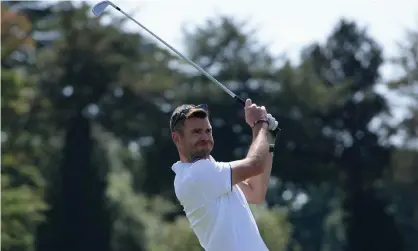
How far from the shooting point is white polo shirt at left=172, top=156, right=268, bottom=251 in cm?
551

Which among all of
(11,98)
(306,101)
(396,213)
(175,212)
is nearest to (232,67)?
(306,101)

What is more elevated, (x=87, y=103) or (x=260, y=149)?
(x=87, y=103)

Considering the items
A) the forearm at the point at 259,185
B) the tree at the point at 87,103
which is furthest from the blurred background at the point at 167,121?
the forearm at the point at 259,185

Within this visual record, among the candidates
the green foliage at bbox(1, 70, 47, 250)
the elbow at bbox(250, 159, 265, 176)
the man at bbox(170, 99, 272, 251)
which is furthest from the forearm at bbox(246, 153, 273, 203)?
the green foliage at bbox(1, 70, 47, 250)

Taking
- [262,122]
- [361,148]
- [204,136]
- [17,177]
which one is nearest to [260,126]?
[262,122]

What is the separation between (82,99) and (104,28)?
272 centimetres

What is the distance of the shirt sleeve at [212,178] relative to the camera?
558cm

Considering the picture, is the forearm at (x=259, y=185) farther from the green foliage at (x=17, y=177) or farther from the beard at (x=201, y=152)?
the green foliage at (x=17, y=177)

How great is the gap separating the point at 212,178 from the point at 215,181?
0.9 inches

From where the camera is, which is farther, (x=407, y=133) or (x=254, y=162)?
(x=407, y=133)

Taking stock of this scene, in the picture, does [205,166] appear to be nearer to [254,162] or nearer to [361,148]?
[254,162]

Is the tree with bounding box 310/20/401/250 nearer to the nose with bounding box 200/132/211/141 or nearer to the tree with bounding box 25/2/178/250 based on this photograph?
the tree with bounding box 25/2/178/250

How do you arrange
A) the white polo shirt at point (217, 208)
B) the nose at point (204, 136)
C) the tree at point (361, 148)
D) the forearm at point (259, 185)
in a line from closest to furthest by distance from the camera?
the white polo shirt at point (217, 208), the nose at point (204, 136), the forearm at point (259, 185), the tree at point (361, 148)

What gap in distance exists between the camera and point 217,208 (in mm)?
5598
